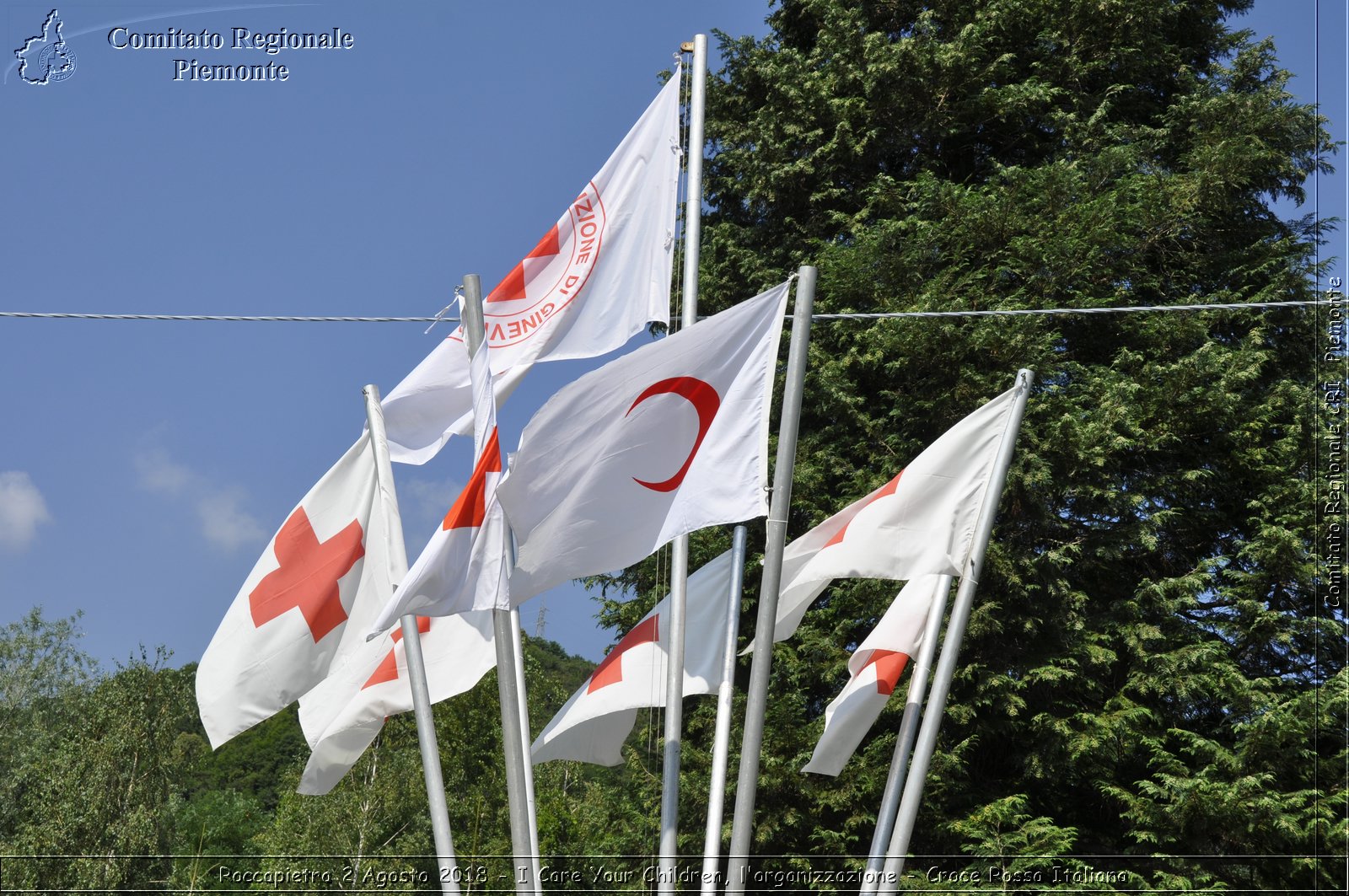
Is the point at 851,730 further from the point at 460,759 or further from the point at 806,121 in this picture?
the point at 460,759

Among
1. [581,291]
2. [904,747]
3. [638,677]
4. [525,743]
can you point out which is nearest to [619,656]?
[638,677]

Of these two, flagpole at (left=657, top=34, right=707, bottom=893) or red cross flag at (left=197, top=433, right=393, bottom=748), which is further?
red cross flag at (left=197, top=433, right=393, bottom=748)

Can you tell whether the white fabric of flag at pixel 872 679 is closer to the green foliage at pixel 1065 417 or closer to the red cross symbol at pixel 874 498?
the red cross symbol at pixel 874 498

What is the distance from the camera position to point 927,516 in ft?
22.4

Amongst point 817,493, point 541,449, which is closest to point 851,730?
point 541,449

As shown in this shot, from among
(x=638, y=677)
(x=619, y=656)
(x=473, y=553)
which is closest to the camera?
(x=473, y=553)

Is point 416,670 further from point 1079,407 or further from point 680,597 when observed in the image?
point 1079,407

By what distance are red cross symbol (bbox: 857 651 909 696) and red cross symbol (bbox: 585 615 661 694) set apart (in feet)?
4.12

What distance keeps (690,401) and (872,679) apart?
6.44 ft

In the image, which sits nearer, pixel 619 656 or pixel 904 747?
pixel 904 747

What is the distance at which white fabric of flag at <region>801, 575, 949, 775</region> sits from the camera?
6.77 metres

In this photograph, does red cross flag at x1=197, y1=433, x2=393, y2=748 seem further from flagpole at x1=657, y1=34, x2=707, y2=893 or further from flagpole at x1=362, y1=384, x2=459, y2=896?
flagpole at x1=657, y1=34, x2=707, y2=893

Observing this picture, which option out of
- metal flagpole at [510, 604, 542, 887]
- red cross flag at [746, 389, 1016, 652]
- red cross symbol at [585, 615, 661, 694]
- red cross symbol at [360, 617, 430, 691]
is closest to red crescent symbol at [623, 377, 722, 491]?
metal flagpole at [510, 604, 542, 887]

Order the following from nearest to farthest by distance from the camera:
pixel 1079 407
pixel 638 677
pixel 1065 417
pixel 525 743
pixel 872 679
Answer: pixel 525 743 < pixel 872 679 < pixel 638 677 < pixel 1065 417 < pixel 1079 407
